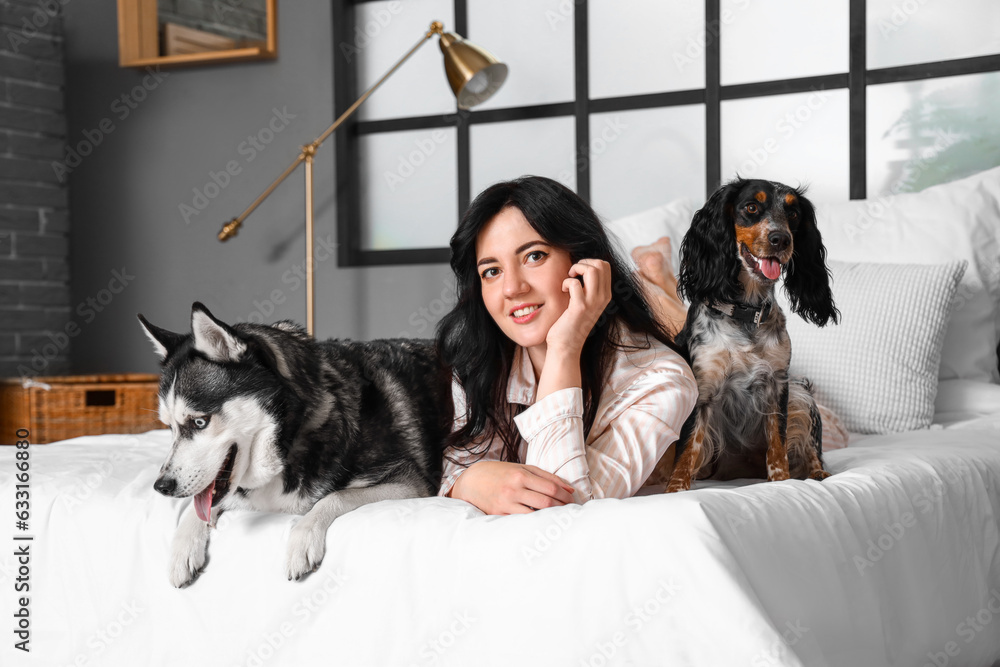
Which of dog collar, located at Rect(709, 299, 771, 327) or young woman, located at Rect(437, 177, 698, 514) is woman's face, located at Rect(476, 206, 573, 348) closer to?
young woman, located at Rect(437, 177, 698, 514)

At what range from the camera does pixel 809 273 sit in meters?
1.64

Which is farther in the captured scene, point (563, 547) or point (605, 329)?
point (605, 329)

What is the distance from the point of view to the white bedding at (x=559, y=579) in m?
1.17

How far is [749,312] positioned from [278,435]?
84cm

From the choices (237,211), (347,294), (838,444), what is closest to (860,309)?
(838,444)

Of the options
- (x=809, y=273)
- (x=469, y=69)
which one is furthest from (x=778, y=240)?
(x=469, y=69)

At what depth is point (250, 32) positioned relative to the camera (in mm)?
4172

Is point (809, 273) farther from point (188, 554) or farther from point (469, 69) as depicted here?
point (469, 69)

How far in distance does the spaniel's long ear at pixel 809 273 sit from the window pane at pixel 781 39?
211 cm

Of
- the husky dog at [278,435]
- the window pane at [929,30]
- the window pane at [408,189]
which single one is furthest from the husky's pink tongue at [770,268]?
the window pane at [408,189]

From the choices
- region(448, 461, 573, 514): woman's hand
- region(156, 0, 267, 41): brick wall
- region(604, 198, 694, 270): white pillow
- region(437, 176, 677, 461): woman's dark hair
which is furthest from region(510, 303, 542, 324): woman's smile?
region(156, 0, 267, 41): brick wall

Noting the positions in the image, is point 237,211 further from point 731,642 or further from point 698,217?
point 731,642

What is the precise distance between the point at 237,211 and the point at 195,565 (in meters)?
3.02

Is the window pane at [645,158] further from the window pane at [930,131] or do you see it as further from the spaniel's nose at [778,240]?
the spaniel's nose at [778,240]
